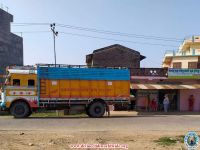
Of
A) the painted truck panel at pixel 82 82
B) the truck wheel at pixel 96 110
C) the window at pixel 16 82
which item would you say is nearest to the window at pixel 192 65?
the painted truck panel at pixel 82 82

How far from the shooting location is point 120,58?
163 feet

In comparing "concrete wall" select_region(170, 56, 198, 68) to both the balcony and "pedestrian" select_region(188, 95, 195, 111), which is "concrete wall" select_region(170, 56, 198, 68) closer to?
the balcony

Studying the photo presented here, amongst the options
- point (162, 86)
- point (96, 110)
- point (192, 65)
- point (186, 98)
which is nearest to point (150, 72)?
point (162, 86)

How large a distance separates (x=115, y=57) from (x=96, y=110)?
2309cm

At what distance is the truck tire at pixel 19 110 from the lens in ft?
83.8

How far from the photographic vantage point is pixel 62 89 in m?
26.6

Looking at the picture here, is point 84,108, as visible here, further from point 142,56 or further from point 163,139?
point 142,56

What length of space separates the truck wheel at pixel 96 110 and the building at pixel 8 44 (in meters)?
40.5

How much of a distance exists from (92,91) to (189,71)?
13.5m

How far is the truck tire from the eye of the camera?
83.8 feet

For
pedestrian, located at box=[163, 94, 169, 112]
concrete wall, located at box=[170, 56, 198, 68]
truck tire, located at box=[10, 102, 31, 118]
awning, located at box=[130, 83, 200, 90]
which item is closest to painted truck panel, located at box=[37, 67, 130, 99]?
truck tire, located at box=[10, 102, 31, 118]

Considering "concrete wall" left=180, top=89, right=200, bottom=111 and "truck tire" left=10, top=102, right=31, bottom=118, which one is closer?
"truck tire" left=10, top=102, right=31, bottom=118

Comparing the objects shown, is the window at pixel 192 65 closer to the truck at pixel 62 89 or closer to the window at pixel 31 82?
the truck at pixel 62 89

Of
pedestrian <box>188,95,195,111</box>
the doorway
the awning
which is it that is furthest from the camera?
the doorway
